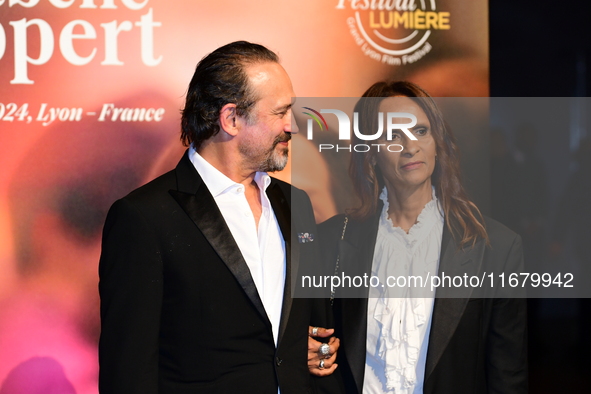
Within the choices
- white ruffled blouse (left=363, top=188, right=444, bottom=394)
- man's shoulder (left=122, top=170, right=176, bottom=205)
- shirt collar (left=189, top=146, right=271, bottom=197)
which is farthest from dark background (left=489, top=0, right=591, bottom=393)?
man's shoulder (left=122, top=170, right=176, bottom=205)

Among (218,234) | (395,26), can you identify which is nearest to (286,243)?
(218,234)

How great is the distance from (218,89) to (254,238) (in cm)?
57

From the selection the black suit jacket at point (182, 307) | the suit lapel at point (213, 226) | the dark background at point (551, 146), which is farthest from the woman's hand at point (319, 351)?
the dark background at point (551, 146)

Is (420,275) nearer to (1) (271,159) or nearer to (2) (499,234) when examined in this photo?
(2) (499,234)

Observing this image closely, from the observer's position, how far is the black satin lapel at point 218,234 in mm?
2029

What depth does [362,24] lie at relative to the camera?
305 centimetres

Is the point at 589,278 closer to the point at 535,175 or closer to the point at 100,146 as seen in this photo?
the point at 535,175

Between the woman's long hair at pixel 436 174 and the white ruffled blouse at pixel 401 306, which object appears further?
the woman's long hair at pixel 436 174

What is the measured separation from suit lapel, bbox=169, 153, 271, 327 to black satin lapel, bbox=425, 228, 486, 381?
68 centimetres

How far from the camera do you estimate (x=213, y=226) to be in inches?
81.2

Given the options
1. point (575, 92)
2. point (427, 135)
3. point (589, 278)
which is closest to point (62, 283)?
point (427, 135)

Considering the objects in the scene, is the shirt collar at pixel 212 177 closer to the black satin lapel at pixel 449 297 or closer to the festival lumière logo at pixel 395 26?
the black satin lapel at pixel 449 297

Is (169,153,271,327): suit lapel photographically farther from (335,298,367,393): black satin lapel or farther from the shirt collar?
(335,298,367,393): black satin lapel

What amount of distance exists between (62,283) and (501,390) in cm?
204
